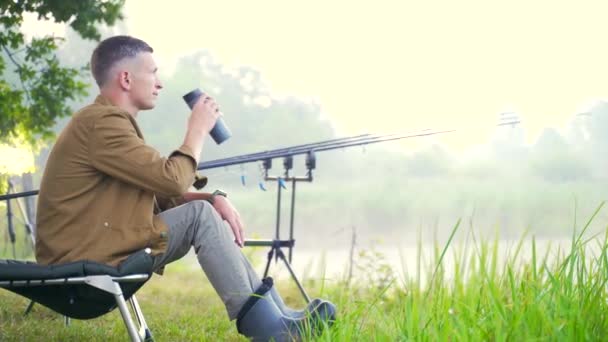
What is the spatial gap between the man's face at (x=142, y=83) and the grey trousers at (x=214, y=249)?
39cm

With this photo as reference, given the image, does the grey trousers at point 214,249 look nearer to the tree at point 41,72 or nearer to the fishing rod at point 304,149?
the fishing rod at point 304,149

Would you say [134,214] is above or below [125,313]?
above

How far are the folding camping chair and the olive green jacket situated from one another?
2.7 inches

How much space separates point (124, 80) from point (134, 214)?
0.47 metres

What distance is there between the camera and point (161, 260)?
2.97 metres

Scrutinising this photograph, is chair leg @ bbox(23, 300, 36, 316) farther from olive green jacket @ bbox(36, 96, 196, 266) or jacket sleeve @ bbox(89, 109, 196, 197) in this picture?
jacket sleeve @ bbox(89, 109, 196, 197)

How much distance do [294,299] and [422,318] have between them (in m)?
4.45

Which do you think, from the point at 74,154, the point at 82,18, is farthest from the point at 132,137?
the point at 82,18

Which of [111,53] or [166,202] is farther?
[166,202]

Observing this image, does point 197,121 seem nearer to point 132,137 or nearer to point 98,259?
point 132,137

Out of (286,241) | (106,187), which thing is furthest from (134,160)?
(286,241)

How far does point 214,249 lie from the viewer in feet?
9.42

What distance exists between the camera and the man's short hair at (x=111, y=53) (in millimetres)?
3047

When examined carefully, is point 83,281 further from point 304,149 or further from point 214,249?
point 304,149
